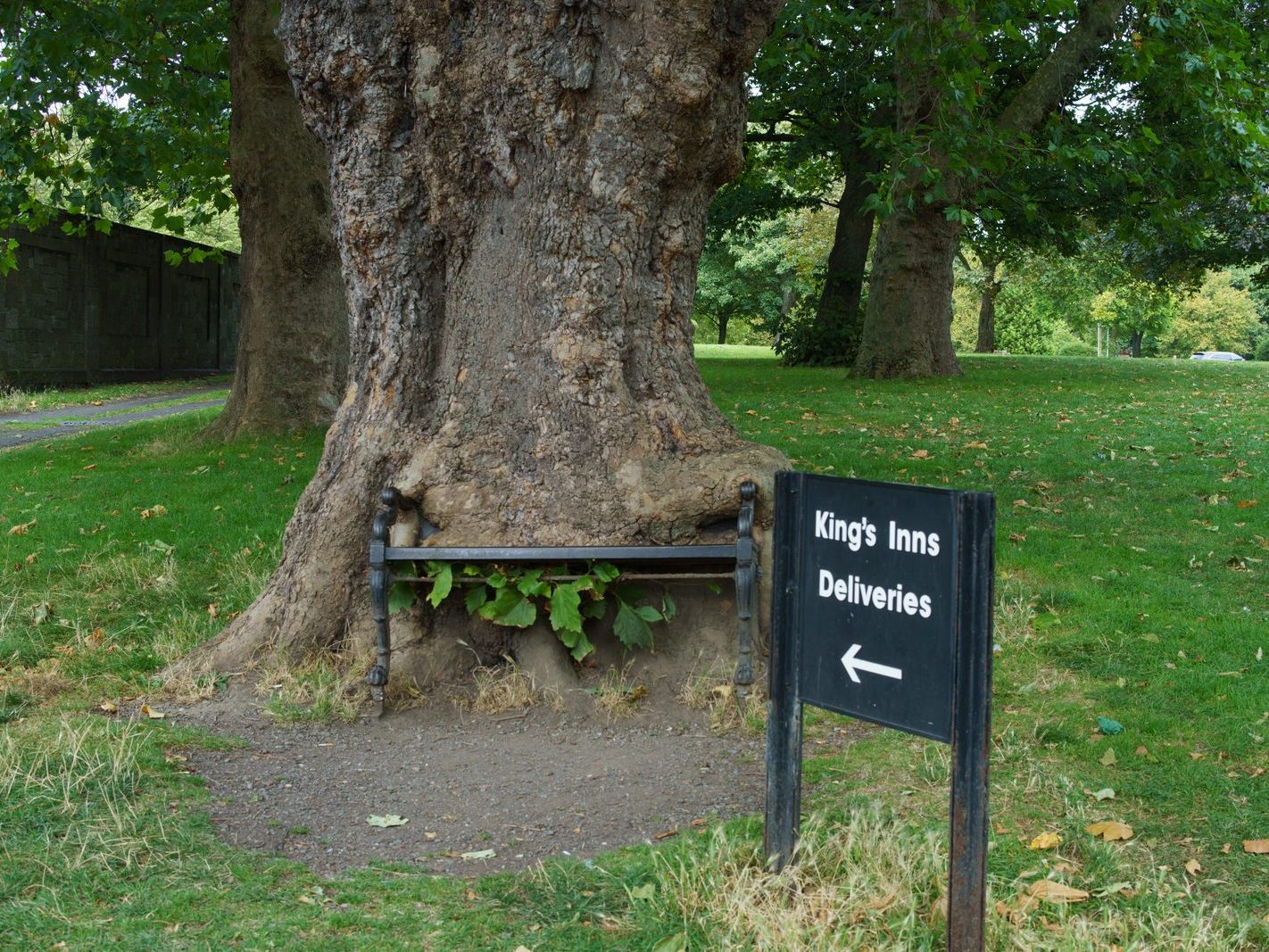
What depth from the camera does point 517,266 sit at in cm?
623

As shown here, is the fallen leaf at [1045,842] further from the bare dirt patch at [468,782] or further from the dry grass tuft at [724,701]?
the dry grass tuft at [724,701]

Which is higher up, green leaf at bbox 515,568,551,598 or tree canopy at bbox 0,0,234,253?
tree canopy at bbox 0,0,234,253

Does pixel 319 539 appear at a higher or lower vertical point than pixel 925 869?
higher

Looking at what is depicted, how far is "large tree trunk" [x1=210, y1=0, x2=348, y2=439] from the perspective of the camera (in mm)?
12516

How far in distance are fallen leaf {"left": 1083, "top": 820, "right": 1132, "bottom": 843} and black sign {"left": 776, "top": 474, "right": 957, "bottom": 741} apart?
126cm

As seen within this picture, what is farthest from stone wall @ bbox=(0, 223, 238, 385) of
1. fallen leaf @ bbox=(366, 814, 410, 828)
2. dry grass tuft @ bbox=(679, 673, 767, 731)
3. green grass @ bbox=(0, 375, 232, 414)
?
fallen leaf @ bbox=(366, 814, 410, 828)

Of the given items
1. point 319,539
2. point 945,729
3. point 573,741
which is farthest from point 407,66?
point 945,729

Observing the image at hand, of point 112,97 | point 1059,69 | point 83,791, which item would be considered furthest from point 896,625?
point 1059,69

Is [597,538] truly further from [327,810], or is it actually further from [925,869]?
[925,869]

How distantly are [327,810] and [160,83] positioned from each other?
34.9 ft

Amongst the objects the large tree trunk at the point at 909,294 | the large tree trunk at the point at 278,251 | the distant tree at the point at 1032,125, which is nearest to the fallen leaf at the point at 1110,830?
the distant tree at the point at 1032,125

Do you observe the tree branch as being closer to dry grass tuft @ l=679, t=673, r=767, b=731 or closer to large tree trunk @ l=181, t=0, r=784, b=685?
large tree trunk @ l=181, t=0, r=784, b=685

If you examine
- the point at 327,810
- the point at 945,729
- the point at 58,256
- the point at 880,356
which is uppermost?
the point at 58,256

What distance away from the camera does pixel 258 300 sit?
504 inches
